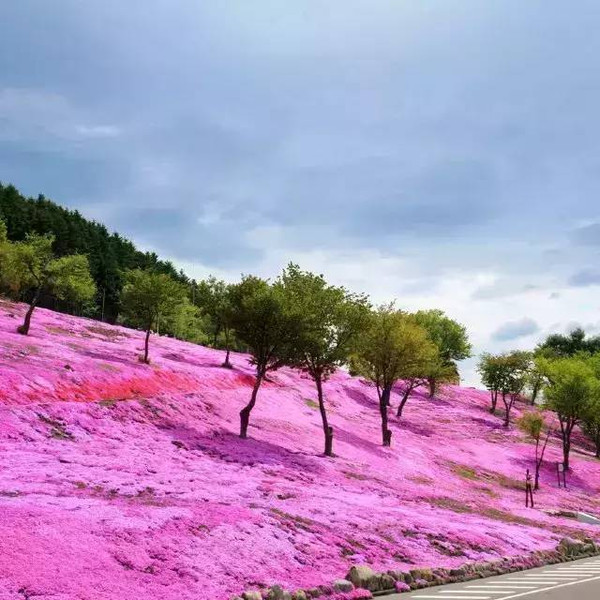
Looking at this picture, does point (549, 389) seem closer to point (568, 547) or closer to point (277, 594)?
point (568, 547)

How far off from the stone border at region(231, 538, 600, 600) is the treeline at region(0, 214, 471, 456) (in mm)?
19221

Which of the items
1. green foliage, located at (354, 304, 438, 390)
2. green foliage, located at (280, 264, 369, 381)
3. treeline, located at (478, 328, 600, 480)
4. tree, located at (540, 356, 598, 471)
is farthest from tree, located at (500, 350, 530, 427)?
green foliage, located at (280, 264, 369, 381)

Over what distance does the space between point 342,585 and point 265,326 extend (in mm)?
27303

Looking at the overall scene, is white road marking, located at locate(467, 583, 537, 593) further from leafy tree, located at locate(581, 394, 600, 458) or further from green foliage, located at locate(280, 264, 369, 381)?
leafy tree, located at locate(581, 394, 600, 458)

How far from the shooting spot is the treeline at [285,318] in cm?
4319

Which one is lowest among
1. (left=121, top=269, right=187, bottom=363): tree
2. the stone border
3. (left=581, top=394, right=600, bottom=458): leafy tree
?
the stone border

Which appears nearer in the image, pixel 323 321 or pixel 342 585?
pixel 342 585

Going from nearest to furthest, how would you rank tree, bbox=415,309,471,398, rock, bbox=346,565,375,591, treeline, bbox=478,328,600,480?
rock, bbox=346,565,375,591
treeline, bbox=478,328,600,480
tree, bbox=415,309,471,398

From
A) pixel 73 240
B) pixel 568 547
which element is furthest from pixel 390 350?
pixel 73 240

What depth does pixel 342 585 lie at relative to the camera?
16.8 m

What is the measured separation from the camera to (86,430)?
31188mm

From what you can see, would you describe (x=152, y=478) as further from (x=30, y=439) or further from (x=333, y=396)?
(x=333, y=396)

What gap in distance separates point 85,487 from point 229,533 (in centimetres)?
607

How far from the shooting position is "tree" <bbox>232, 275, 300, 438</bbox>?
42656mm
